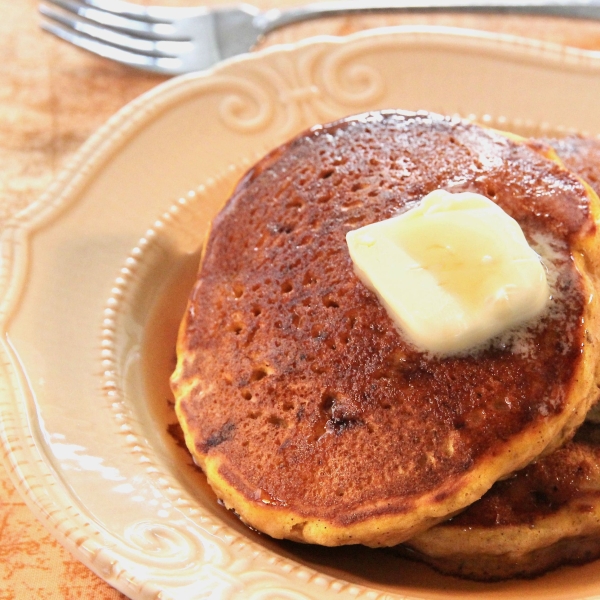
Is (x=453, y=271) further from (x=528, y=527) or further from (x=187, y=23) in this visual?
(x=187, y=23)

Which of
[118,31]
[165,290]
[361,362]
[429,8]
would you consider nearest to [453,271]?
[361,362]

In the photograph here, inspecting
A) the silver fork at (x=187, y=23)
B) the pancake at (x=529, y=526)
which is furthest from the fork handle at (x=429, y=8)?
the pancake at (x=529, y=526)

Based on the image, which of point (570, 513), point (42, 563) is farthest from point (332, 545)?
point (42, 563)

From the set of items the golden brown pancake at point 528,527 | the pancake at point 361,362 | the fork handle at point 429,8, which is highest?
the fork handle at point 429,8

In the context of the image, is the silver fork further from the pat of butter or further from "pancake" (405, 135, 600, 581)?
"pancake" (405, 135, 600, 581)

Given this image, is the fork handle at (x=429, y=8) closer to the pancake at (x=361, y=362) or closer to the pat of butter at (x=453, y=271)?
the pancake at (x=361, y=362)

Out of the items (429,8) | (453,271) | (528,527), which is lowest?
(528,527)
